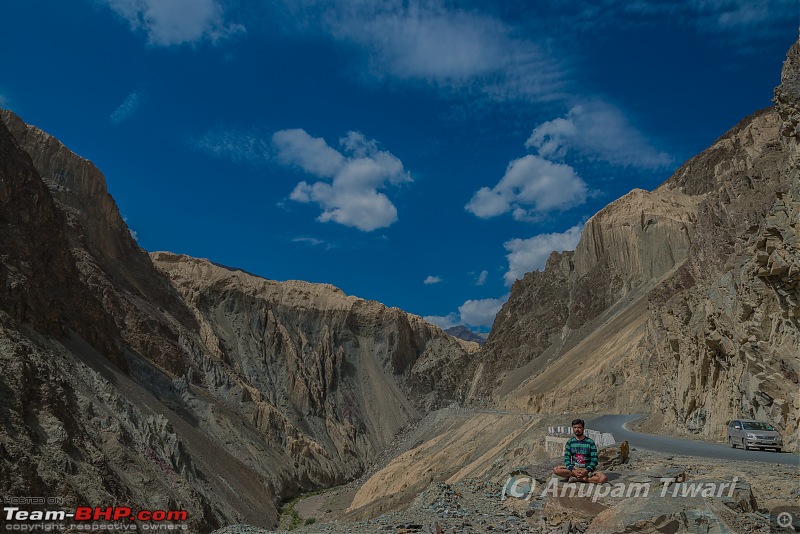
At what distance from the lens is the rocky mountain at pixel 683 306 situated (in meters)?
17.1

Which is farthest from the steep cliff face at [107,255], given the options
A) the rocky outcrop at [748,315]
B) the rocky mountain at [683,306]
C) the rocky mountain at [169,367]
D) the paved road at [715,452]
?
the paved road at [715,452]

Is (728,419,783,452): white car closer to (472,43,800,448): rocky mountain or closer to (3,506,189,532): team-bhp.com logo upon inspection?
(472,43,800,448): rocky mountain

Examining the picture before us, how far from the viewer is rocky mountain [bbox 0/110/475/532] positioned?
21234mm

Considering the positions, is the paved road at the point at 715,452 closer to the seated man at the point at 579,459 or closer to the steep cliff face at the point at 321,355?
the seated man at the point at 579,459

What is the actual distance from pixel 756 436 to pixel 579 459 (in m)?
9.88

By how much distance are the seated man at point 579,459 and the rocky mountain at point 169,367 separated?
45.7ft

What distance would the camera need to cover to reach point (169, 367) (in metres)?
54.7

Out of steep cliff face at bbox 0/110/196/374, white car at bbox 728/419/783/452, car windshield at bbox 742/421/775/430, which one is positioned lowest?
white car at bbox 728/419/783/452

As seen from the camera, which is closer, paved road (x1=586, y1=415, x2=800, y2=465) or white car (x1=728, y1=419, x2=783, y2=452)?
paved road (x1=586, y1=415, x2=800, y2=465)

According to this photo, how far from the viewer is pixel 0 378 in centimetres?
1895

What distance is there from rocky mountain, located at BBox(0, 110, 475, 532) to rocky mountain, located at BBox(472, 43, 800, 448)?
20896 mm

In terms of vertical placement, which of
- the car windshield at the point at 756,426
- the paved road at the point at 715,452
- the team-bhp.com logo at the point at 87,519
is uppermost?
the car windshield at the point at 756,426

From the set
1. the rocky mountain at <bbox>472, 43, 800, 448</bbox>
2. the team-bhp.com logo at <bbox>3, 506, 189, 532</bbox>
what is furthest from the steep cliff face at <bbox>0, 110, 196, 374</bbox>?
the rocky mountain at <bbox>472, 43, 800, 448</bbox>

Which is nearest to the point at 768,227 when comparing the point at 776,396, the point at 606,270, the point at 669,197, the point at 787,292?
the point at 787,292
